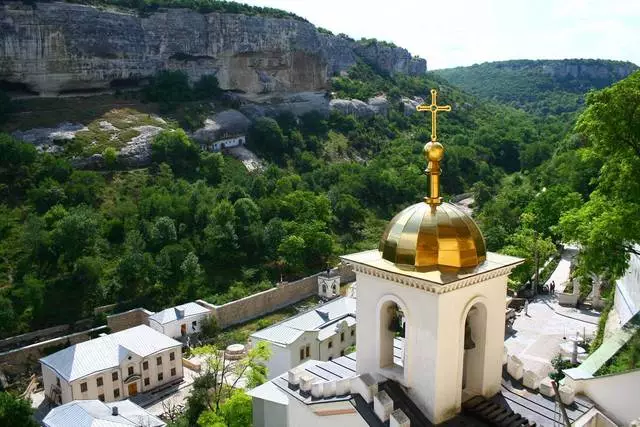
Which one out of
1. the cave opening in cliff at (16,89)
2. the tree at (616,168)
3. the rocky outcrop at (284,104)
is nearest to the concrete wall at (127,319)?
the tree at (616,168)

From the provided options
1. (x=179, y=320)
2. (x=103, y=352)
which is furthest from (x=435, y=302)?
(x=179, y=320)

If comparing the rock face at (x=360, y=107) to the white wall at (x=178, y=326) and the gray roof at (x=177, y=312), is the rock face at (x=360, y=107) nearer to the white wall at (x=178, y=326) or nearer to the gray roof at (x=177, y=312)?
the gray roof at (x=177, y=312)

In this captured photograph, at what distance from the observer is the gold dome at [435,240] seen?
7695mm

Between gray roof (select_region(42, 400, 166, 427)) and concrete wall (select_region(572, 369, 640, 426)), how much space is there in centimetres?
1344

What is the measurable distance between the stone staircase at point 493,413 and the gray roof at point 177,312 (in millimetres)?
22113

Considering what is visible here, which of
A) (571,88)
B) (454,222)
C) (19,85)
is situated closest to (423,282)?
(454,222)

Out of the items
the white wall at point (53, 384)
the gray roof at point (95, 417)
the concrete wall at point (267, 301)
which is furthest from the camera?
the concrete wall at point (267, 301)

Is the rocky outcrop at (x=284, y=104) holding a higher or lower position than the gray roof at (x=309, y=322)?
higher

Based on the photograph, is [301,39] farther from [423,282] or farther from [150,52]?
[423,282]

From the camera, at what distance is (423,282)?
7.45 metres

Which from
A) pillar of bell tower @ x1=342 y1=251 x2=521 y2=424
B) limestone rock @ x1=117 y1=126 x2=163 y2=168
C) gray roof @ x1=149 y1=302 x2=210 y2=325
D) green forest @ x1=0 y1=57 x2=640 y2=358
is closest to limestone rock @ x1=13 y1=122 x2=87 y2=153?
green forest @ x1=0 y1=57 x2=640 y2=358

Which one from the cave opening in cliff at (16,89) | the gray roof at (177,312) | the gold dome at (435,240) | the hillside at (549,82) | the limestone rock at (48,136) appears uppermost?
the hillside at (549,82)

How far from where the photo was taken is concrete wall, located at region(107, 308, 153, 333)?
28548 mm

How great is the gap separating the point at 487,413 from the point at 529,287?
65.9 feet
